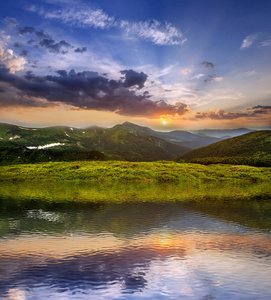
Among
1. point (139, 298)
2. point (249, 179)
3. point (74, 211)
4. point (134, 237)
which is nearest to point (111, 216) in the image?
point (74, 211)

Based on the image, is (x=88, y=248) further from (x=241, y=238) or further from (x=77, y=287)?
(x=241, y=238)

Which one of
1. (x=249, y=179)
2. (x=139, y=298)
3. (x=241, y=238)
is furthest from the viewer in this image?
(x=249, y=179)

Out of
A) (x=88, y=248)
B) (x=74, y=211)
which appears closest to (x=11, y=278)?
(x=88, y=248)

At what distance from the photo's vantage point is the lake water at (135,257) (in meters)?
15.7

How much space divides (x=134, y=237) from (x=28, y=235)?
454 inches

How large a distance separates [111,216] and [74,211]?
781 cm

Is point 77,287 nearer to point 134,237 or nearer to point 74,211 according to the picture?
point 134,237

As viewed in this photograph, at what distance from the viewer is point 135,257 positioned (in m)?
20.7

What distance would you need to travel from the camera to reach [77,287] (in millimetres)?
15945

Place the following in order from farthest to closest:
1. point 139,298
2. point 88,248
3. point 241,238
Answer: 1. point 241,238
2. point 88,248
3. point 139,298

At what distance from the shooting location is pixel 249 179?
112625mm

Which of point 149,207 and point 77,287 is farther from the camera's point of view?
point 149,207

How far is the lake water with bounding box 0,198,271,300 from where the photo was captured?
618 inches

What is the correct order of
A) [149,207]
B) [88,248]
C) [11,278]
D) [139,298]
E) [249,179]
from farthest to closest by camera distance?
1. [249,179]
2. [149,207]
3. [88,248]
4. [11,278]
5. [139,298]
